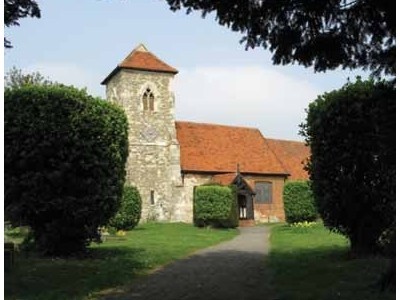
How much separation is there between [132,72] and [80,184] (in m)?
27.8

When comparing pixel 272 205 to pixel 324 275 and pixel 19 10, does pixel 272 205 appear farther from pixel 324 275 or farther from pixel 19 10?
pixel 19 10

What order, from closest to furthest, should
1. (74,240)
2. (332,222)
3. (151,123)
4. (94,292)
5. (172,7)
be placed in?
(172,7)
(94,292)
(332,222)
(74,240)
(151,123)

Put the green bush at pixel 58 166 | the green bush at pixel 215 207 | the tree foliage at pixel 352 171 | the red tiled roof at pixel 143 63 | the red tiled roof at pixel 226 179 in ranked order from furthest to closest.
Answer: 1. the red tiled roof at pixel 143 63
2. the red tiled roof at pixel 226 179
3. the green bush at pixel 215 207
4. the green bush at pixel 58 166
5. the tree foliage at pixel 352 171

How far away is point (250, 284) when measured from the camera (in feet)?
33.8

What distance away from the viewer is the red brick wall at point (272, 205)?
4225cm

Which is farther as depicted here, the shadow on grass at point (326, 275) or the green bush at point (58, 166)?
the green bush at point (58, 166)

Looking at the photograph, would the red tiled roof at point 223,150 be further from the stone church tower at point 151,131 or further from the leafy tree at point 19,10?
the leafy tree at point 19,10

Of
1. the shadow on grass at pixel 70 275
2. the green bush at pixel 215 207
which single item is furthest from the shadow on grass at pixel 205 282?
the green bush at pixel 215 207

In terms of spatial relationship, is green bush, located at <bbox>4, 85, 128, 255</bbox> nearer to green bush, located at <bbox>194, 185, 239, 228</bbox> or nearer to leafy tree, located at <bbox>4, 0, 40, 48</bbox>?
leafy tree, located at <bbox>4, 0, 40, 48</bbox>

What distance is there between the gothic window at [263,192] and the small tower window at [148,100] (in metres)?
10.2

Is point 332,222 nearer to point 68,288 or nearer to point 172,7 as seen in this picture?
point 68,288

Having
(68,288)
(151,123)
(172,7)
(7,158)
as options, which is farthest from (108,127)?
(151,123)

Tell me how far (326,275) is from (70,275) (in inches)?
213

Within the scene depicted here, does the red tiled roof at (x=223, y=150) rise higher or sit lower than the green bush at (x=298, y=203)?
higher
